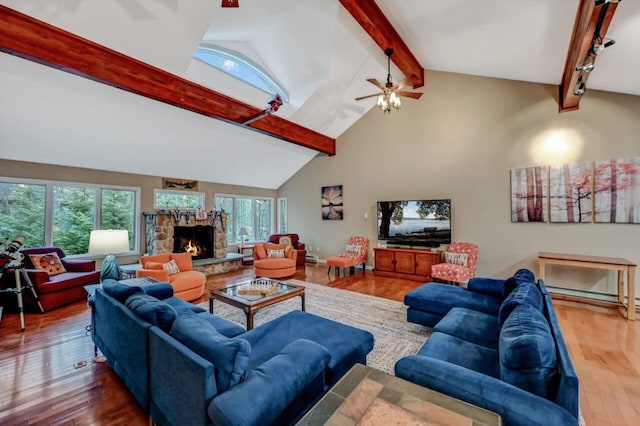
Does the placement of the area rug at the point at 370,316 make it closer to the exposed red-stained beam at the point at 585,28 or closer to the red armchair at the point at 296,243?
the red armchair at the point at 296,243

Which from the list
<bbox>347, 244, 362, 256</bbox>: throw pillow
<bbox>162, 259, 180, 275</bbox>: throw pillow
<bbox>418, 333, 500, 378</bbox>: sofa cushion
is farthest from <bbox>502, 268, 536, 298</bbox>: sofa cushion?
<bbox>162, 259, 180, 275</bbox>: throw pillow

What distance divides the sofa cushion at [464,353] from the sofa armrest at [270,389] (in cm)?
84

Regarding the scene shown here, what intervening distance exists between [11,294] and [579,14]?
7.67 m

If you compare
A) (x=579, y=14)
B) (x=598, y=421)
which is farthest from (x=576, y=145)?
(x=598, y=421)

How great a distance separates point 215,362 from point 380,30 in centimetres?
455

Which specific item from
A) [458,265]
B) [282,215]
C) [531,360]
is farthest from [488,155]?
[282,215]

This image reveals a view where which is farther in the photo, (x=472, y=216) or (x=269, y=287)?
(x=472, y=216)

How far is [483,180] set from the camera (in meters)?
A: 5.29

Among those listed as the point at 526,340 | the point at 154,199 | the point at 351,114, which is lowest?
the point at 526,340

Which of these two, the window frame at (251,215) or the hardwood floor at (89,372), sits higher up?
the window frame at (251,215)

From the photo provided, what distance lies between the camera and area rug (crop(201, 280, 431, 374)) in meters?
2.72

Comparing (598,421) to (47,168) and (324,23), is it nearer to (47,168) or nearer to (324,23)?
(324,23)

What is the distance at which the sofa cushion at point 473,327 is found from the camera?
212cm

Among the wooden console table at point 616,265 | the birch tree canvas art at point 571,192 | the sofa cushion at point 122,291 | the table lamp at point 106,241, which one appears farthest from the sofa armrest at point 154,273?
the birch tree canvas art at point 571,192
